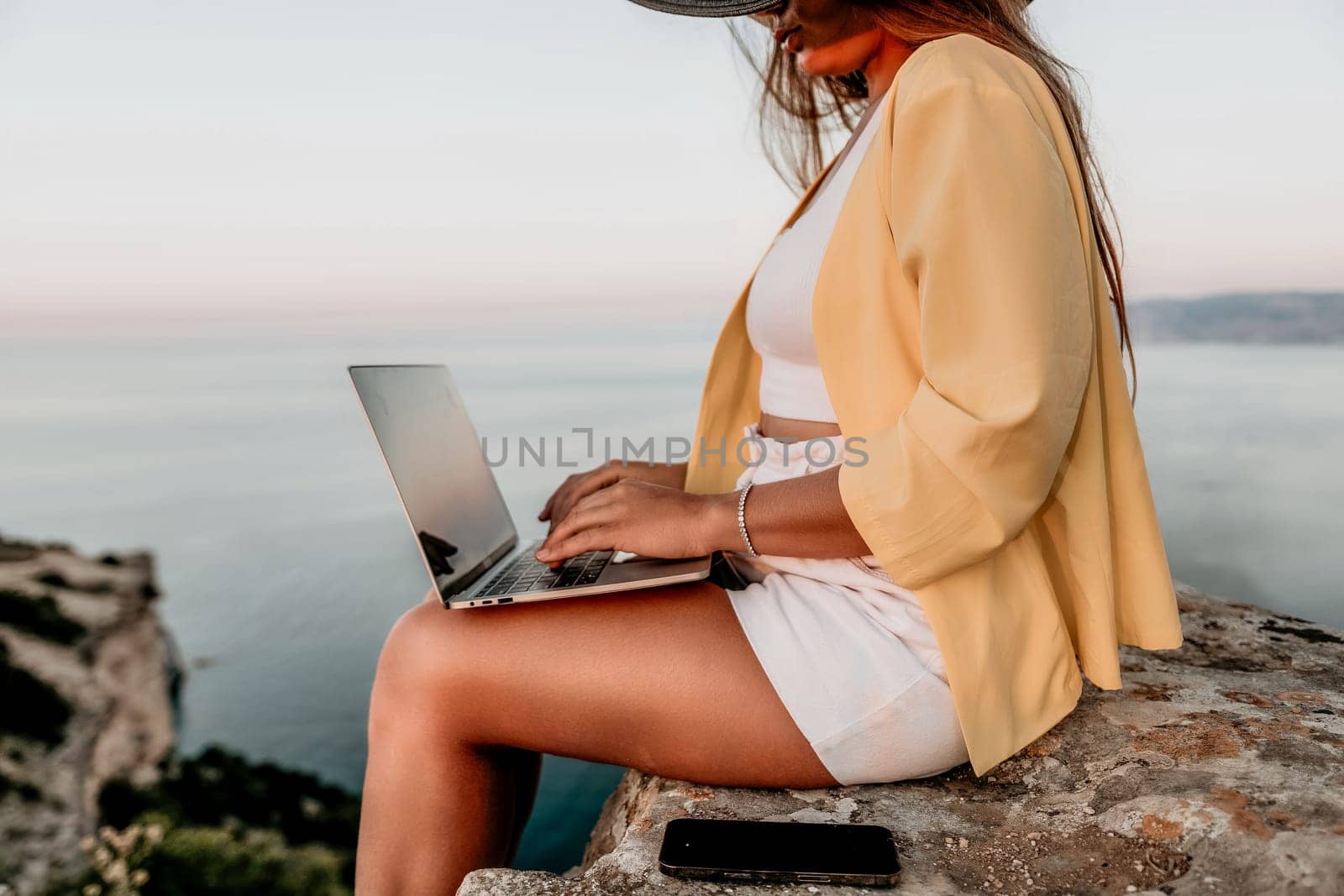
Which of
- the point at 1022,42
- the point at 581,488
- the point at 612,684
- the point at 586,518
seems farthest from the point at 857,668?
the point at 1022,42

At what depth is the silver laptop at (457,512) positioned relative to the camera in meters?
1.21

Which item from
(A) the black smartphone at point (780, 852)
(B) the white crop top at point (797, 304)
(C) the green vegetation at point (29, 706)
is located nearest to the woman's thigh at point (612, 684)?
(A) the black smartphone at point (780, 852)

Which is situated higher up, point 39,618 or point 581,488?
point 581,488

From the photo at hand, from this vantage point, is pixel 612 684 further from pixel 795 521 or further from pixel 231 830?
pixel 231 830

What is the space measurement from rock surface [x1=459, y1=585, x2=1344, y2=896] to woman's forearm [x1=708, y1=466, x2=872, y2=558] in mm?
347

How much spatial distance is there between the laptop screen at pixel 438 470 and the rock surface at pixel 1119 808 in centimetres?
47

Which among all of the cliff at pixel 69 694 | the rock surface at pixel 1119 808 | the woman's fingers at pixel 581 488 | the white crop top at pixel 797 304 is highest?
the white crop top at pixel 797 304

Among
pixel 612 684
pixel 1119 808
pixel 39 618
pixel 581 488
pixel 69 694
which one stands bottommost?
pixel 69 694

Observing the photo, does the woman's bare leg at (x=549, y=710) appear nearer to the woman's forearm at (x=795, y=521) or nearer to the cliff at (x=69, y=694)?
the woman's forearm at (x=795, y=521)

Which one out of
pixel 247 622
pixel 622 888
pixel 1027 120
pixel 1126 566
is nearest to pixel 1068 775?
pixel 1126 566

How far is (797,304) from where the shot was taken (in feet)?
4.29

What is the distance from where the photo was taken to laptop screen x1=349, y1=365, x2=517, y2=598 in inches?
49.7

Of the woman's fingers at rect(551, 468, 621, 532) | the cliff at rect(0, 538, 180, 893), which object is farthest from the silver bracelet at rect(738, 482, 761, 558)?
the cliff at rect(0, 538, 180, 893)

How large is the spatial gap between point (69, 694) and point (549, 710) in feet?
23.4
